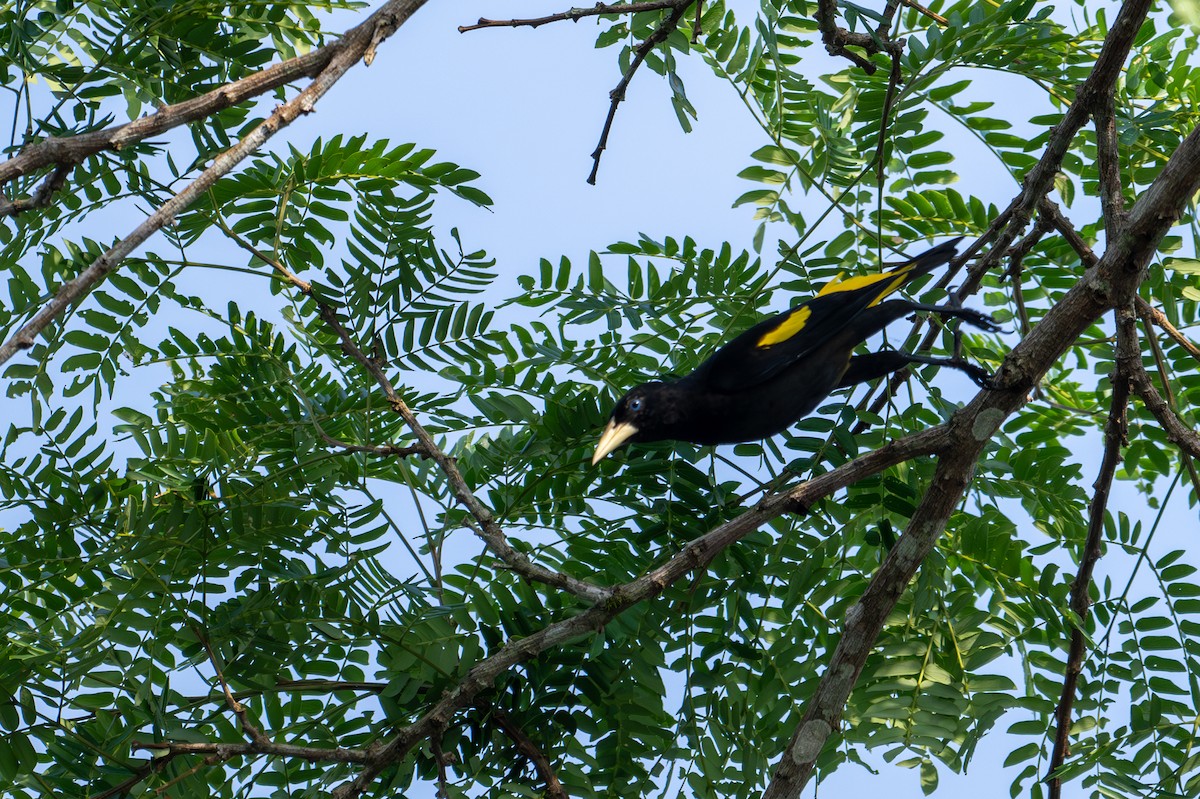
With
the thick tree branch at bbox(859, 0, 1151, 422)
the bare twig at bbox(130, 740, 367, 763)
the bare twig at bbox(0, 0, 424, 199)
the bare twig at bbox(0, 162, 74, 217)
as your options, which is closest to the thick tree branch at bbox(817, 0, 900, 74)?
the thick tree branch at bbox(859, 0, 1151, 422)

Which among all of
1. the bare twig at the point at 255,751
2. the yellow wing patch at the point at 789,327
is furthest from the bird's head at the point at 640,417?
the bare twig at the point at 255,751

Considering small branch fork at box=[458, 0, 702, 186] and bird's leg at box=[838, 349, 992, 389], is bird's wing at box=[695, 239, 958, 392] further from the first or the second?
small branch fork at box=[458, 0, 702, 186]

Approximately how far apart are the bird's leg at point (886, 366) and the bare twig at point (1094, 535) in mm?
311

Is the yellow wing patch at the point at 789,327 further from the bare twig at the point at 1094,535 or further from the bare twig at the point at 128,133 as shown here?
the bare twig at the point at 128,133

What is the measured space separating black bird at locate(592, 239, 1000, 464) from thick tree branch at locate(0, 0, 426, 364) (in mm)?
881

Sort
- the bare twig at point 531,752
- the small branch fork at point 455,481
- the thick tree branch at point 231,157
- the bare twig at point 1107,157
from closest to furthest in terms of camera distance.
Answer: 1. the thick tree branch at point 231,157
2. the small branch fork at point 455,481
3. the bare twig at point 531,752
4. the bare twig at point 1107,157

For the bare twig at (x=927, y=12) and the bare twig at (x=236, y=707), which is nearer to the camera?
the bare twig at (x=236, y=707)

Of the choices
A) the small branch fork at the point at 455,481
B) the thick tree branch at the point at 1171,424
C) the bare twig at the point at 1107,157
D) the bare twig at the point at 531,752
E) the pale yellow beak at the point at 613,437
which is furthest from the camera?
the bare twig at the point at 1107,157

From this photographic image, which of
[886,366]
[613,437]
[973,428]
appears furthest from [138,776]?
[886,366]

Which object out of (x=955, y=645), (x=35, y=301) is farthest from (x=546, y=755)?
(x=35, y=301)

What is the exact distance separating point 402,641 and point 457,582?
32 centimetres

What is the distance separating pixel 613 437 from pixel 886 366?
0.83 m

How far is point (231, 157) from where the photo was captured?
6.48 ft

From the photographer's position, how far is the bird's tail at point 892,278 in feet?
8.32
